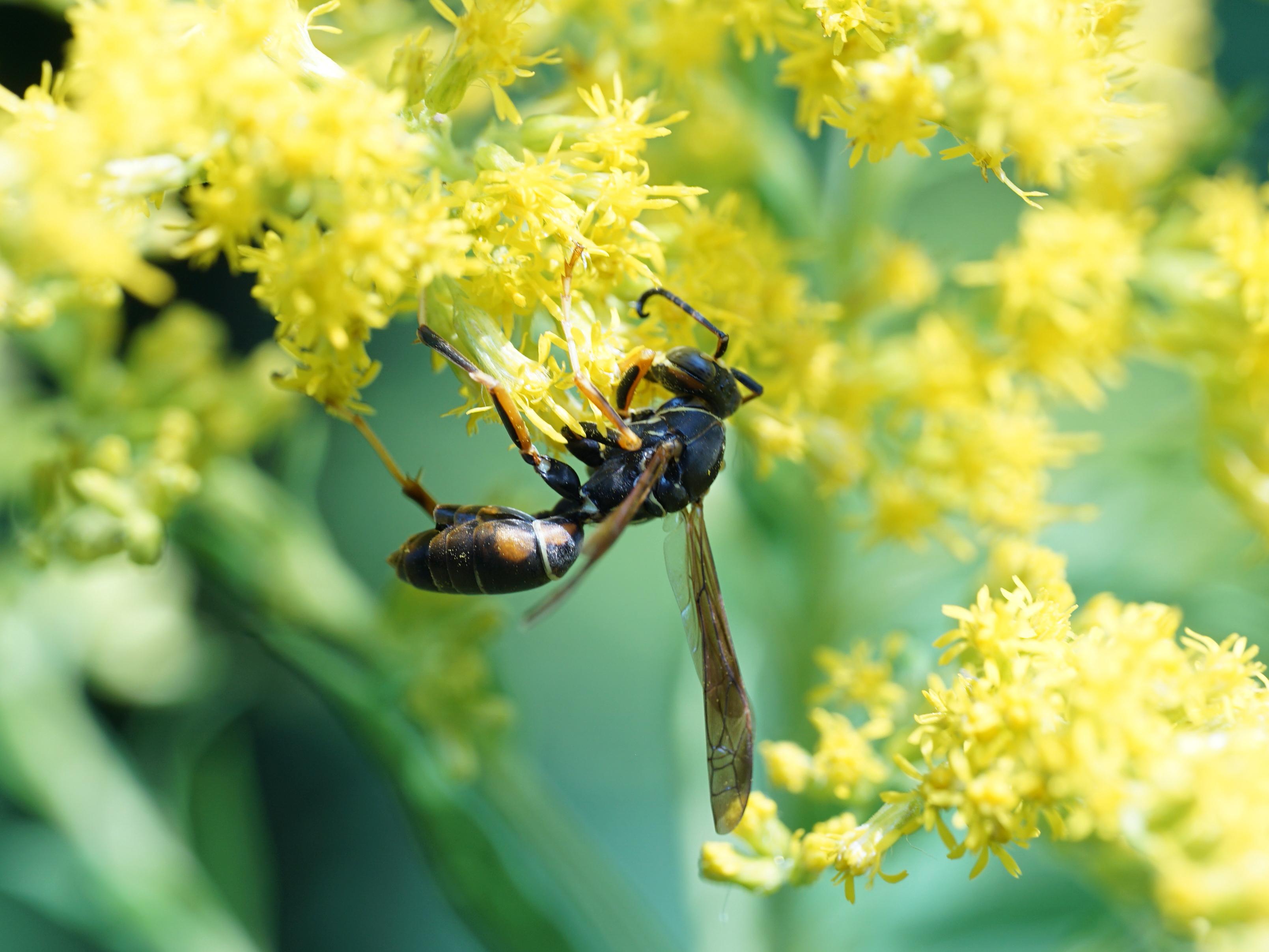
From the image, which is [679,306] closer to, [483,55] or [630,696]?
[483,55]

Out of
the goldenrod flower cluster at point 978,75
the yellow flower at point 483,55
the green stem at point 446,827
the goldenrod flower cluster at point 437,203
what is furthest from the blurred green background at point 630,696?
Answer: the yellow flower at point 483,55

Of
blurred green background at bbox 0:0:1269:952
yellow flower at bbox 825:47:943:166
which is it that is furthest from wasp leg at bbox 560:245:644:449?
blurred green background at bbox 0:0:1269:952

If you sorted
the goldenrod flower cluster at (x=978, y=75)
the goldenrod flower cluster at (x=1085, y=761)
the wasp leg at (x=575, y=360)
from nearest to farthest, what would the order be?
the goldenrod flower cluster at (x=1085, y=761), the goldenrod flower cluster at (x=978, y=75), the wasp leg at (x=575, y=360)

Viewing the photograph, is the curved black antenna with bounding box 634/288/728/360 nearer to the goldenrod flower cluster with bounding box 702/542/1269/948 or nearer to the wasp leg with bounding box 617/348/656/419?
the wasp leg with bounding box 617/348/656/419

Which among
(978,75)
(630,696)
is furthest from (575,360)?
(630,696)

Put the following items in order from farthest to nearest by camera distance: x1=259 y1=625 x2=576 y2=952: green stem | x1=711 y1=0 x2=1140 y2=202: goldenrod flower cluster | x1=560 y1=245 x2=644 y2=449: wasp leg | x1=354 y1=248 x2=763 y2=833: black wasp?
x1=259 y1=625 x2=576 y2=952: green stem → x1=354 y1=248 x2=763 y2=833: black wasp → x1=560 y1=245 x2=644 y2=449: wasp leg → x1=711 y1=0 x2=1140 y2=202: goldenrod flower cluster

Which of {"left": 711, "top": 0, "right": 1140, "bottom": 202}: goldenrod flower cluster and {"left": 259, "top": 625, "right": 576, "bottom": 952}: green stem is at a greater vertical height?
{"left": 711, "top": 0, "right": 1140, "bottom": 202}: goldenrod flower cluster

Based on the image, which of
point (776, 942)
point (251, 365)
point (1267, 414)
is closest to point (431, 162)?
point (251, 365)

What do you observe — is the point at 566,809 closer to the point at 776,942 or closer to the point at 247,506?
the point at 776,942

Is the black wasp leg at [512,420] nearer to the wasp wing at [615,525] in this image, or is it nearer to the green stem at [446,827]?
the wasp wing at [615,525]
